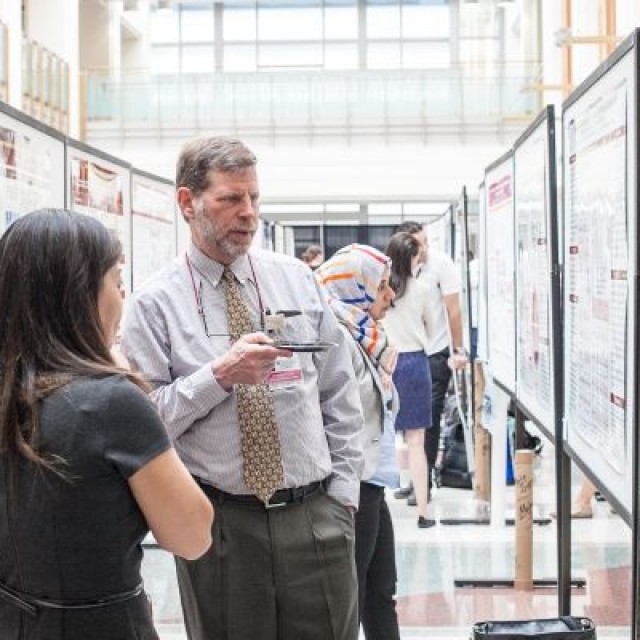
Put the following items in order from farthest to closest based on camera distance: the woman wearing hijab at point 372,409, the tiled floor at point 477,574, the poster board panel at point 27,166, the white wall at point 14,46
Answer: the white wall at point 14,46 < the tiled floor at point 477,574 < the woman wearing hijab at point 372,409 < the poster board panel at point 27,166

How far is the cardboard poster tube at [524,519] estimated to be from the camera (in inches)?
210

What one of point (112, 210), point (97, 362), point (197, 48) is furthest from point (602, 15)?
point (197, 48)

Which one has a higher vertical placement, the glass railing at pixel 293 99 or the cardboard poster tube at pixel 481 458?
the glass railing at pixel 293 99

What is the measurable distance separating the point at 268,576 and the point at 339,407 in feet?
1.47

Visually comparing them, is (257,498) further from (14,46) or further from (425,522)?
(14,46)

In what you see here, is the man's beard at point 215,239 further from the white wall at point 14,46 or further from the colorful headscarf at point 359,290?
the white wall at point 14,46

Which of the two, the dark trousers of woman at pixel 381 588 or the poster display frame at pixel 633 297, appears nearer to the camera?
the poster display frame at pixel 633 297

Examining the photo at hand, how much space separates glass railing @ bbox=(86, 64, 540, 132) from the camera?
21156 millimetres

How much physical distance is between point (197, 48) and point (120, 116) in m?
11.2

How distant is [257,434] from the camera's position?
2.81m

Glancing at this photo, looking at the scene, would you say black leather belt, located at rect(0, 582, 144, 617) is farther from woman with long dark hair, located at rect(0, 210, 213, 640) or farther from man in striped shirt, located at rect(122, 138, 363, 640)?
man in striped shirt, located at rect(122, 138, 363, 640)

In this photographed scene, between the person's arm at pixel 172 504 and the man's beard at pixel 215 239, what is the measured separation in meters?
0.95

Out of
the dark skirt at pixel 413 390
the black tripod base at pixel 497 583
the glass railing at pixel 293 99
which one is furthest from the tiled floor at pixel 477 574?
the glass railing at pixel 293 99

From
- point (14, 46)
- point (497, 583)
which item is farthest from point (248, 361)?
point (14, 46)
